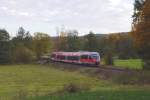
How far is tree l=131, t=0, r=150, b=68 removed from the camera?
6319cm

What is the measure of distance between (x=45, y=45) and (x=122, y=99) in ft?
488

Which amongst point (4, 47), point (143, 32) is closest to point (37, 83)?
point (143, 32)

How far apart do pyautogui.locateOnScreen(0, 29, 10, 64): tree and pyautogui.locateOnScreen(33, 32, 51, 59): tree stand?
21.3 m

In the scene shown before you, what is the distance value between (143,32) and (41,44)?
106 m

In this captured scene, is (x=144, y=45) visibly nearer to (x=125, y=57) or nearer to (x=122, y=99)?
(x=122, y=99)

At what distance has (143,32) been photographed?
63.8 metres

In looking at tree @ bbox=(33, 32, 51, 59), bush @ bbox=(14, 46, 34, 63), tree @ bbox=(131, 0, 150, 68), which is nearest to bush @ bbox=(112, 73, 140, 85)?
tree @ bbox=(131, 0, 150, 68)

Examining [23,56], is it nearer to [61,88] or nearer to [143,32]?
[143,32]

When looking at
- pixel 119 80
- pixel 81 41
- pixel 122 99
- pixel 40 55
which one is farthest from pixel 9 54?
pixel 122 99

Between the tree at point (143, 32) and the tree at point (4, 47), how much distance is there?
72562 millimetres

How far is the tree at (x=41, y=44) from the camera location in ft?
535

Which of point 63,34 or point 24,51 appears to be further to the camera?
point 63,34

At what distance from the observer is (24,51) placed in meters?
138

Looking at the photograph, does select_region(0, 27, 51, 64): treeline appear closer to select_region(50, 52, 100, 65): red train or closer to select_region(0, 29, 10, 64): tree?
select_region(0, 29, 10, 64): tree
